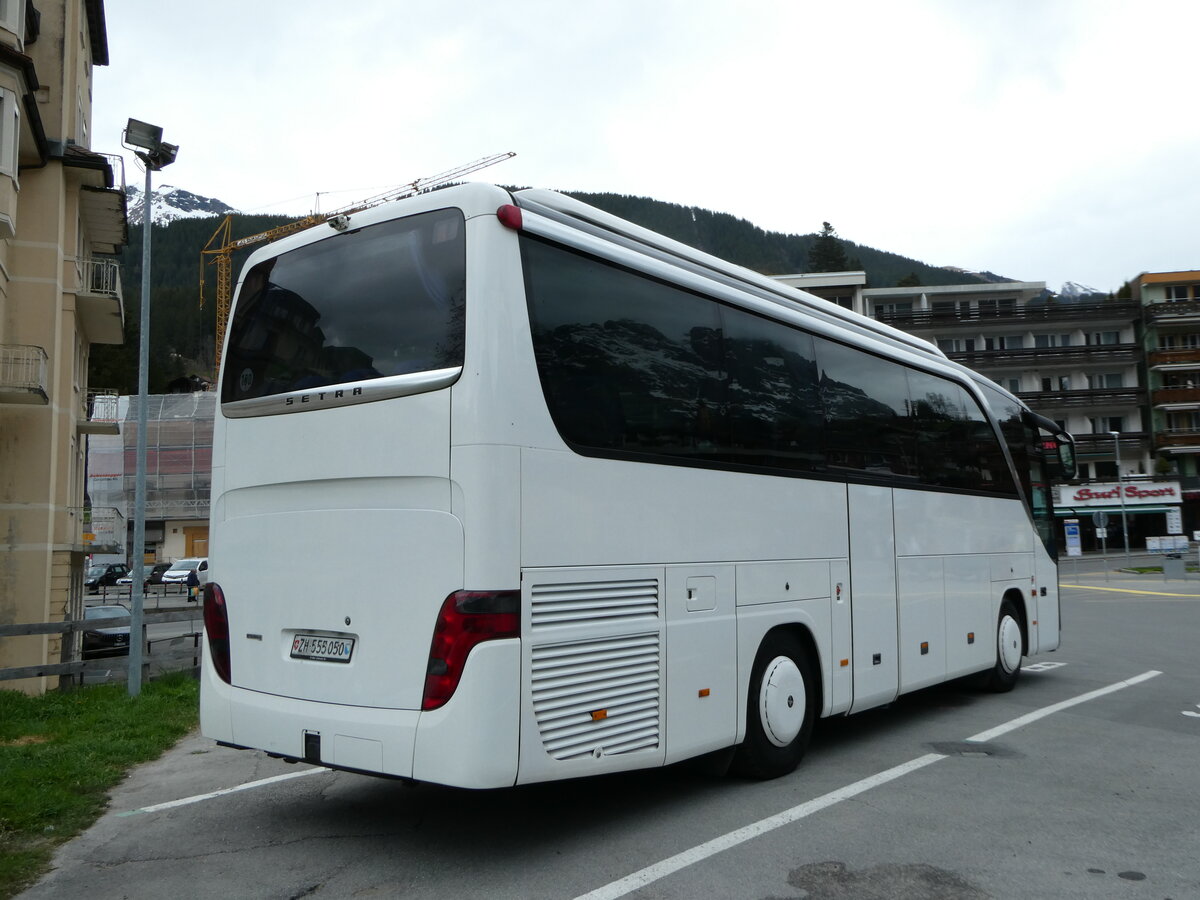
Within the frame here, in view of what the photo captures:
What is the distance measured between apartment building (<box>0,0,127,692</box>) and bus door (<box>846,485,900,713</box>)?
14.3 m

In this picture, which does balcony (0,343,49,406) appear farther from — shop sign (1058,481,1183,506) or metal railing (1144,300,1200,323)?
metal railing (1144,300,1200,323)

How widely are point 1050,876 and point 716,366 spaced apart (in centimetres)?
352

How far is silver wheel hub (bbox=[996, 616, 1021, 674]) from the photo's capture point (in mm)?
11172

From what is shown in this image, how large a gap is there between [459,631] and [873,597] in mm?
4619

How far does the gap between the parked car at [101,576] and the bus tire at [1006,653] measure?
55.1 m

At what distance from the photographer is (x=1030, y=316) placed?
246 ft

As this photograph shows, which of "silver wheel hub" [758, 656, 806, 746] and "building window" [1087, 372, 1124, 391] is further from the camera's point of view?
"building window" [1087, 372, 1124, 391]

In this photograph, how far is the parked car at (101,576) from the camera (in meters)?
56.8

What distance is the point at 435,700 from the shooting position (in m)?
4.95

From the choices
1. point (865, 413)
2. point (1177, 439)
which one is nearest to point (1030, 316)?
point (1177, 439)

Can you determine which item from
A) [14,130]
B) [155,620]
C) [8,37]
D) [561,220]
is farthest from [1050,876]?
[8,37]

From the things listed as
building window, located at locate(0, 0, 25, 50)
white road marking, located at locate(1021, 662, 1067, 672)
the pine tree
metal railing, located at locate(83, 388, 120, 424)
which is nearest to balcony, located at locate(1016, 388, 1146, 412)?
the pine tree

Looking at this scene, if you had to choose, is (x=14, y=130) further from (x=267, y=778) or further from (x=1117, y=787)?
(x=1117, y=787)

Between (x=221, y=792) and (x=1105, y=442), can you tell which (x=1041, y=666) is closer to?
(x=221, y=792)
